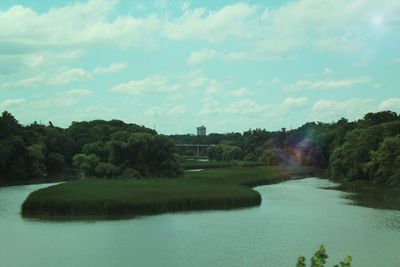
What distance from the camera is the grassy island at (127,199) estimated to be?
134 ft

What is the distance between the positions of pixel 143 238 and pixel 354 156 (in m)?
56.2

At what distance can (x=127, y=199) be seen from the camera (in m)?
42.7

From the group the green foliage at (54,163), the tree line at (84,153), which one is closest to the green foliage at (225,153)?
the tree line at (84,153)

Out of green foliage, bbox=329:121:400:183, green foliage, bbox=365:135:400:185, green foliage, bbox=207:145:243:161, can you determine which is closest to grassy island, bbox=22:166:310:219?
green foliage, bbox=365:135:400:185

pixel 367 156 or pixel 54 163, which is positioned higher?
pixel 367 156

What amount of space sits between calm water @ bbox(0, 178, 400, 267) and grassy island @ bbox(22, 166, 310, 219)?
88.6 inches

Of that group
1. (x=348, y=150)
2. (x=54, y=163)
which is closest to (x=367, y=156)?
(x=348, y=150)

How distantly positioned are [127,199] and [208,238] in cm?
1306

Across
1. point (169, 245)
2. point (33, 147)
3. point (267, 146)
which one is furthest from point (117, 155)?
point (267, 146)

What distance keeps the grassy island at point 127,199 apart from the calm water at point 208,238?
7.39ft

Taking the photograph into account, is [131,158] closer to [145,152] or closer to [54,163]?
[145,152]

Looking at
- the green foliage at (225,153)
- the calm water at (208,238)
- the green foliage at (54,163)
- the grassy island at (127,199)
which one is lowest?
the calm water at (208,238)

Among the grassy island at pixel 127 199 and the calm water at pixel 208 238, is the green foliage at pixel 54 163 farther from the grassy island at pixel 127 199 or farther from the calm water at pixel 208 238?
the calm water at pixel 208 238

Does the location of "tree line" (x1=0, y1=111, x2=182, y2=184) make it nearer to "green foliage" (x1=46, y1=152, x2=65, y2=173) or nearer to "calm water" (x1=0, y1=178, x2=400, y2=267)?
"green foliage" (x1=46, y1=152, x2=65, y2=173)
